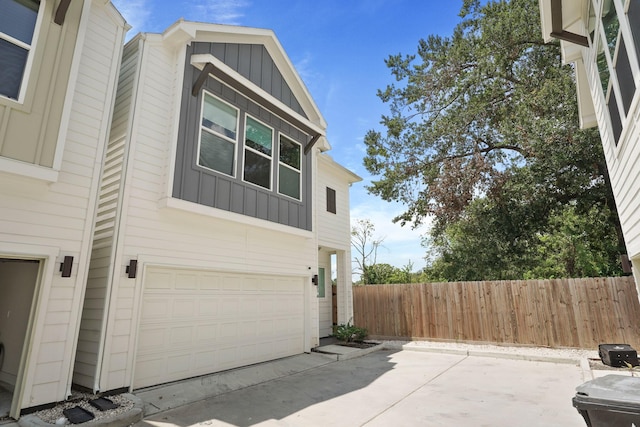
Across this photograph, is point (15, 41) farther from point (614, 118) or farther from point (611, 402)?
point (614, 118)

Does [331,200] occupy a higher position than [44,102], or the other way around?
[331,200]

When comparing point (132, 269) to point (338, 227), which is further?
point (338, 227)

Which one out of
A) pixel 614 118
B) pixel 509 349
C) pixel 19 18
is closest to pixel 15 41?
pixel 19 18

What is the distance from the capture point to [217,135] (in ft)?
23.2

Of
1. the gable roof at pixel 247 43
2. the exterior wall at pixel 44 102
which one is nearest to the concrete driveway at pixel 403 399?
the exterior wall at pixel 44 102

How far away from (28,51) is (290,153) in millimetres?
5453

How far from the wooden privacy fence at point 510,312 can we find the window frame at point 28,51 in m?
10.5

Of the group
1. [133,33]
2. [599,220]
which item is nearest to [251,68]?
[133,33]

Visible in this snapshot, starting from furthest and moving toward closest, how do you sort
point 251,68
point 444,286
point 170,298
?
point 444,286, point 251,68, point 170,298

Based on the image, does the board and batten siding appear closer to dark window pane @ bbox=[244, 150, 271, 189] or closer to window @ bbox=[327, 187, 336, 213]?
dark window pane @ bbox=[244, 150, 271, 189]

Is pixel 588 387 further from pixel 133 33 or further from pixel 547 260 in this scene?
pixel 547 260

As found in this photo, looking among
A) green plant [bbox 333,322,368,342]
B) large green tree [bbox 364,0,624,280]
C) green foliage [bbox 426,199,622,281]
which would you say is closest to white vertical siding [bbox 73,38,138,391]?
green plant [bbox 333,322,368,342]

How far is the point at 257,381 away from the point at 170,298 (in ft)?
7.30

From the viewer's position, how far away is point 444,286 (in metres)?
10.7
